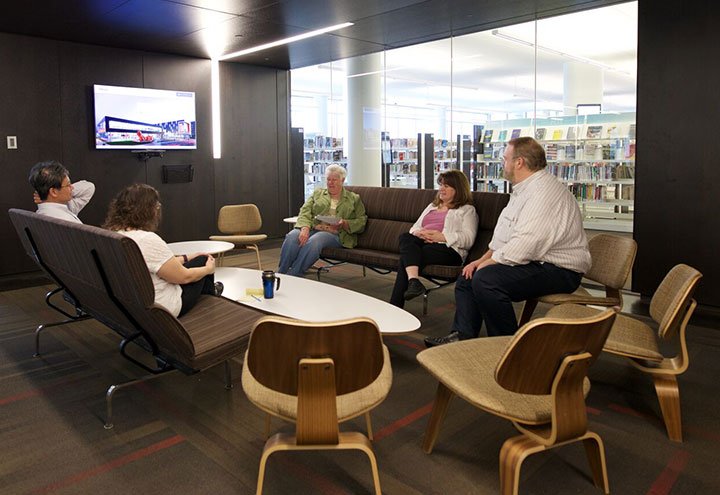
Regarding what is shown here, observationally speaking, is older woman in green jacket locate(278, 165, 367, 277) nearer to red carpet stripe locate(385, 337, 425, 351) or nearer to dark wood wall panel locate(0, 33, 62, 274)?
red carpet stripe locate(385, 337, 425, 351)

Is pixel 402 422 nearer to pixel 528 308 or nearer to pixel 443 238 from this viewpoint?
pixel 528 308

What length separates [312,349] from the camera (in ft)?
5.98

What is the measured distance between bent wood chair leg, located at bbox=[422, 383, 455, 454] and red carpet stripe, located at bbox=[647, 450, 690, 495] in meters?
0.82

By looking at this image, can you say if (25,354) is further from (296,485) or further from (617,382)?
(617,382)

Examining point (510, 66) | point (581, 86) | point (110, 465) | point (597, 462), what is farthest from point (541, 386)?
point (510, 66)

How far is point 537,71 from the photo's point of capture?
6.09m

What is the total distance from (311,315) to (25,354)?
2068 millimetres

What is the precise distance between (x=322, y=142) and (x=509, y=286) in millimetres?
5749

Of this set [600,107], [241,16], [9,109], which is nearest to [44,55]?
[9,109]

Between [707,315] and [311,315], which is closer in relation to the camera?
[311,315]

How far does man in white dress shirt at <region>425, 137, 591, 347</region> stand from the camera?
3398 millimetres

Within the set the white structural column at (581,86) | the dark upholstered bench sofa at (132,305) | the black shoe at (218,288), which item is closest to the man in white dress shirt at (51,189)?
the dark upholstered bench sofa at (132,305)

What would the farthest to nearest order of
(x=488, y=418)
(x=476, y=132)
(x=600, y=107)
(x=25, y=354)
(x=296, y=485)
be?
(x=476, y=132) → (x=600, y=107) → (x=25, y=354) → (x=488, y=418) → (x=296, y=485)

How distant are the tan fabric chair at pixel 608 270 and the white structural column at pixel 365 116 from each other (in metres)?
4.40
